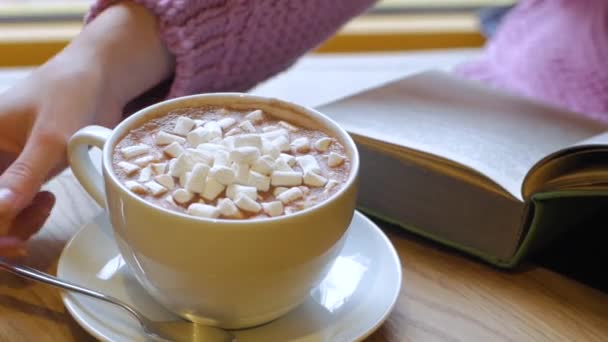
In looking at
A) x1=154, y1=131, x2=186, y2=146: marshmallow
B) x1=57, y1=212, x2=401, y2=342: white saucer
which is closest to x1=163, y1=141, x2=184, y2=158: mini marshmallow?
x1=154, y1=131, x2=186, y2=146: marshmallow

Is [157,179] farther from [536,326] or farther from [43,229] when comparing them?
[536,326]

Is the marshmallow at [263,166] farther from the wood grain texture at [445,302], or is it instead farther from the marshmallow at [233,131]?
the wood grain texture at [445,302]

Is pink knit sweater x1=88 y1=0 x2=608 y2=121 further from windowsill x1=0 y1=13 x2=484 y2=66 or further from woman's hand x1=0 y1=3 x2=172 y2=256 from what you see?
windowsill x1=0 y1=13 x2=484 y2=66

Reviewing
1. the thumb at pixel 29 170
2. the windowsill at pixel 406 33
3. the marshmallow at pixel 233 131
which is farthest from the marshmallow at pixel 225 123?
the windowsill at pixel 406 33

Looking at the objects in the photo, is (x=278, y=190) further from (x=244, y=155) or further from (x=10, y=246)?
(x=10, y=246)

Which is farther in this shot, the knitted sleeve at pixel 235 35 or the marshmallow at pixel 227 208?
the knitted sleeve at pixel 235 35

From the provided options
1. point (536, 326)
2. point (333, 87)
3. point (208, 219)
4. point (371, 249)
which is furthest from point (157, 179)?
point (333, 87)

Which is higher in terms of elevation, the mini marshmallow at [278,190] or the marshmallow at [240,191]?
the marshmallow at [240,191]
